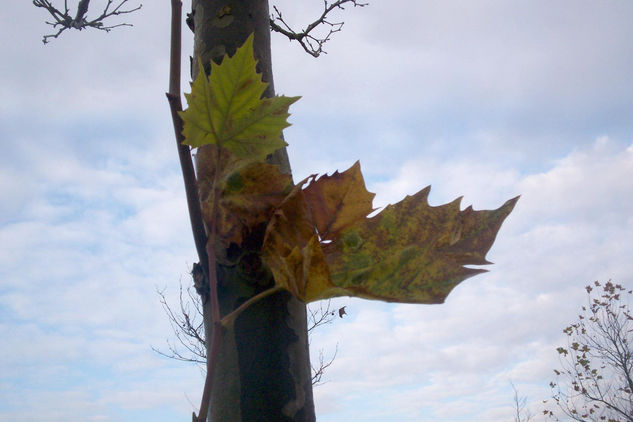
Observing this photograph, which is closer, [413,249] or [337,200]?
[413,249]

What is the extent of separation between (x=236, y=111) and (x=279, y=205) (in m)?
0.10

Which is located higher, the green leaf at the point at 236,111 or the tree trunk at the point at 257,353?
the green leaf at the point at 236,111

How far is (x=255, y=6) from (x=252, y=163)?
36 cm

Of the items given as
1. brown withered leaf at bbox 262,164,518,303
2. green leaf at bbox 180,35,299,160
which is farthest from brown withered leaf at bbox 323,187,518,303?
green leaf at bbox 180,35,299,160

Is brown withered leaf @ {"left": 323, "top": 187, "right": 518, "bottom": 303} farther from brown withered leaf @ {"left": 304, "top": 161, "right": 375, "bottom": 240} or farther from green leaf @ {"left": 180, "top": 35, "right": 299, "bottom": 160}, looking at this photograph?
green leaf @ {"left": 180, "top": 35, "right": 299, "bottom": 160}

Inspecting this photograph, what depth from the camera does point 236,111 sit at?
0.45 meters

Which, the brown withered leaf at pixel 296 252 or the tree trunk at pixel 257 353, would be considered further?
the tree trunk at pixel 257 353

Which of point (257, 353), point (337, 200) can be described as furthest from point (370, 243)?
point (257, 353)

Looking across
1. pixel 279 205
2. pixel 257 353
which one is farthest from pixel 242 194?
pixel 257 353

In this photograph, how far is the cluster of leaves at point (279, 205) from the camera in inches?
17.4

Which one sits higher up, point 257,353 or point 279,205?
point 279,205

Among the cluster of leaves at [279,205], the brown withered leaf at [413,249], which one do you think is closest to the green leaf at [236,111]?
the cluster of leaves at [279,205]

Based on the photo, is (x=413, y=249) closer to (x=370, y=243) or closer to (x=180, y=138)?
(x=370, y=243)

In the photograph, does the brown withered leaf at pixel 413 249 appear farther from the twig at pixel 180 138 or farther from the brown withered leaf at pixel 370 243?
the twig at pixel 180 138
